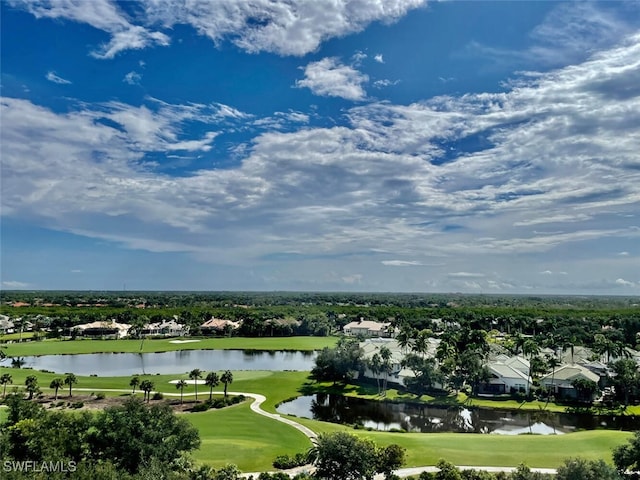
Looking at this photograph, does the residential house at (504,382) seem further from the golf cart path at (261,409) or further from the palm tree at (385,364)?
the golf cart path at (261,409)

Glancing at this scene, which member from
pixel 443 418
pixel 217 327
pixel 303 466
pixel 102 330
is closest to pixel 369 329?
pixel 217 327

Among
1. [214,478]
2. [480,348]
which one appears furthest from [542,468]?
[480,348]

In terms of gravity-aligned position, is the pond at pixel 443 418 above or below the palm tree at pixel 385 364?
below

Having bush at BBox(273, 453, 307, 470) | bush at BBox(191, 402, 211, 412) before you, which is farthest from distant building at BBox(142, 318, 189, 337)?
bush at BBox(273, 453, 307, 470)

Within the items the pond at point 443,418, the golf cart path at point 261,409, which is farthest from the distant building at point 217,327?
the pond at point 443,418

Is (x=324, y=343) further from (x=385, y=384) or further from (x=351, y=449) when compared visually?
(x=351, y=449)

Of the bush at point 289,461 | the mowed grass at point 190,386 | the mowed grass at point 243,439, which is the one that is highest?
the bush at point 289,461

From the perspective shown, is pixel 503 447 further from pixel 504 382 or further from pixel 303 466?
pixel 504 382
